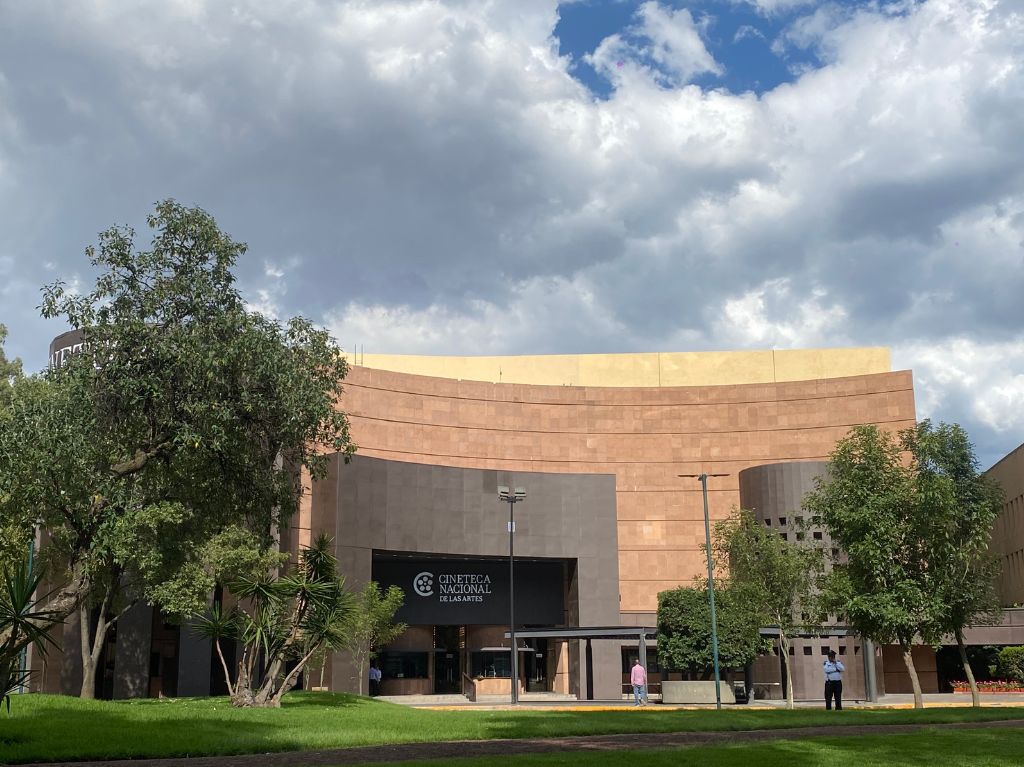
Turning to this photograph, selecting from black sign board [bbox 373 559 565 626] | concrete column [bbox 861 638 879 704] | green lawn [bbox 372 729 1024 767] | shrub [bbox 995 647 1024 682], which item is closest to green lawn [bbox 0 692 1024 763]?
green lawn [bbox 372 729 1024 767]

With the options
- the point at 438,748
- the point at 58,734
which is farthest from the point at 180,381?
the point at 438,748

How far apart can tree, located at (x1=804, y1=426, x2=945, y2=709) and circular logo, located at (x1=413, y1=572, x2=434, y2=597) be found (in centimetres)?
2876

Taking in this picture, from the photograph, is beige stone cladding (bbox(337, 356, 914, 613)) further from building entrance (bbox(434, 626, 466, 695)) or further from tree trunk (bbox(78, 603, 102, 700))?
tree trunk (bbox(78, 603, 102, 700))

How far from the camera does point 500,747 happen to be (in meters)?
17.2

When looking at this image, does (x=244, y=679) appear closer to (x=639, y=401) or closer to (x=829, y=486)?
(x=829, y=486)

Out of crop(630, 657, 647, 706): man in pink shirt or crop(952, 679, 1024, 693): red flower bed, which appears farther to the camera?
crop(952, 679, 1024, 693): red flower bed

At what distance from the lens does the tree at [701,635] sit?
44562mm

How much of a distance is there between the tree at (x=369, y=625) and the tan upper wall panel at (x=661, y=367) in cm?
3173

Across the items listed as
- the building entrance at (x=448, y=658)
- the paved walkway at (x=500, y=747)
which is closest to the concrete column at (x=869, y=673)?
the building entrance at (x=448, y=658)

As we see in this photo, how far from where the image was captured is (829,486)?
33.4 meters

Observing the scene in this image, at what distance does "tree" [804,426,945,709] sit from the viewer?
3053cm

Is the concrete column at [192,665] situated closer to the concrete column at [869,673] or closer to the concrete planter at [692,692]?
the concrete planter at [692,692]

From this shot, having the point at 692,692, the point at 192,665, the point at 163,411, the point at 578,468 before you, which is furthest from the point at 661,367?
the point at 163,411

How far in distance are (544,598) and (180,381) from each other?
1556 inches
